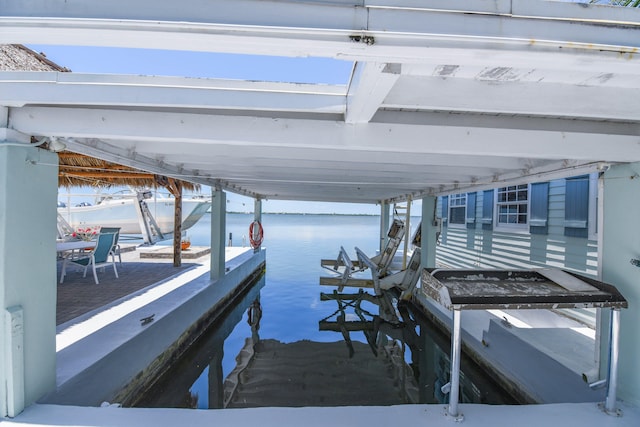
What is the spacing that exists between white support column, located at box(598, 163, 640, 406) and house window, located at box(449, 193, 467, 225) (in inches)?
247

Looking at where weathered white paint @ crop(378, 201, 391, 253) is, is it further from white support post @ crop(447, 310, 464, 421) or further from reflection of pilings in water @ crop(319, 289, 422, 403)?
white support post @ crop(447, 310, 464, 421)

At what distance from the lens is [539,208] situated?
229 inches

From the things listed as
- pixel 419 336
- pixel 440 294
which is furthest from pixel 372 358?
pixel 440 294

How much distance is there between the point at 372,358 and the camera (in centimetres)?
460

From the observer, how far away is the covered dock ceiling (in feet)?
3.46

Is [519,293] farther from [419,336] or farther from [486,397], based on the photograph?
[419,336]

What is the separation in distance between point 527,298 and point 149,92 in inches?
117

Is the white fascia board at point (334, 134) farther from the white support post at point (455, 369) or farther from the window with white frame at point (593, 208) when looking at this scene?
the window with white frame at point (593, 208)

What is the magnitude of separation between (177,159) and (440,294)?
136 inches

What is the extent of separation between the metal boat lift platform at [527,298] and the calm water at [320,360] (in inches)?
56.9

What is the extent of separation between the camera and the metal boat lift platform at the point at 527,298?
2170 mm

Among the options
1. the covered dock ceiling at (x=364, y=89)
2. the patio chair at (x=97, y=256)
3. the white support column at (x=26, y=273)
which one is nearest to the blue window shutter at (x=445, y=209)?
the covered dock ceiling at (x=364, y=89)

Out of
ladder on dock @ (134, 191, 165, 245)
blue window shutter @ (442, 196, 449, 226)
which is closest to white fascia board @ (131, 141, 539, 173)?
blue window shutter @ (442, 196, 449, 226)

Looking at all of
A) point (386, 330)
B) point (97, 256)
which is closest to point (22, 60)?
point (97, 256)
